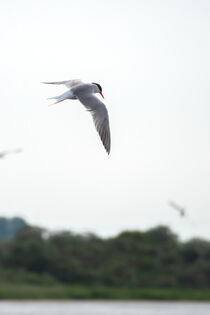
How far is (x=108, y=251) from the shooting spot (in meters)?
38.1

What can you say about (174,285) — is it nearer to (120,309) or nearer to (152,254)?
(152,254)

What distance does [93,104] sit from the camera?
45.0 ft

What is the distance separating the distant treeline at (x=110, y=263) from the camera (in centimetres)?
3625

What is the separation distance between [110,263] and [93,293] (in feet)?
5.99

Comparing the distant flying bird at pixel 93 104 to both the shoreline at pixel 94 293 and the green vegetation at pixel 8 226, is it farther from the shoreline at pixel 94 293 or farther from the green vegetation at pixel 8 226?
the green vegetation at pixel 8 226

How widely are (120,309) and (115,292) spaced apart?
3.66 meters

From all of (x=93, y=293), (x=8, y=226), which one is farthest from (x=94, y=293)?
(x=8, y=226)

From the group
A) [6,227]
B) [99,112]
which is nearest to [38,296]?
[99,112]

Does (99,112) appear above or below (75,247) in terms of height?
below

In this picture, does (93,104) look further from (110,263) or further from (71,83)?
(110,263)

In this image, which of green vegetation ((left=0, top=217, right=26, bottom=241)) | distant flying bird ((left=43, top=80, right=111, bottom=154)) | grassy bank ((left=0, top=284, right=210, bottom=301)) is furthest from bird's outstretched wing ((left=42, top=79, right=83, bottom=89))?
green vegetation ((left=0, top=217, right=26, bottom=241))

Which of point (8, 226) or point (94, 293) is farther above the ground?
point (8, 226)

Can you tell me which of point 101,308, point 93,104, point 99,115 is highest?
point 93,104

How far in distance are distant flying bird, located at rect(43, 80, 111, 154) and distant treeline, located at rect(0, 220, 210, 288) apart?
21.7 meters
